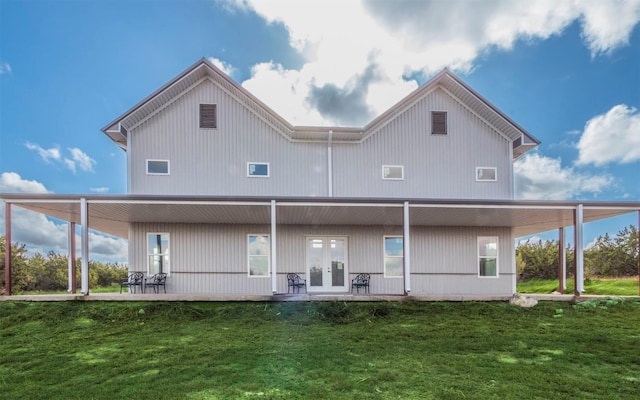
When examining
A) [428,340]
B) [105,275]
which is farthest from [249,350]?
[105,275]

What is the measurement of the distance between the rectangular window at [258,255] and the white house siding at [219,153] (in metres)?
1.61

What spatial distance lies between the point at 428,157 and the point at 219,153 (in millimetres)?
7151

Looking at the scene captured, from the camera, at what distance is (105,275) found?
24516mm

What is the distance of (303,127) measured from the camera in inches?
460

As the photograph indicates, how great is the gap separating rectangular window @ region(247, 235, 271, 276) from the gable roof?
367 centimetres

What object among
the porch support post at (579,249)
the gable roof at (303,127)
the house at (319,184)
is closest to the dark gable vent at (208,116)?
the house at (319,184)

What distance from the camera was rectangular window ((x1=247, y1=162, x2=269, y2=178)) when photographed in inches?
464

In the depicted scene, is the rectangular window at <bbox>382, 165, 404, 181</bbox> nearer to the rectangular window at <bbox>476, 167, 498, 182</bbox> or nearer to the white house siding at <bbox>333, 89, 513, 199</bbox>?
the white house siding at <bbox>333, 89, 513, 199</bbox>

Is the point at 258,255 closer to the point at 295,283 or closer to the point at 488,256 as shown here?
the point at 295,283

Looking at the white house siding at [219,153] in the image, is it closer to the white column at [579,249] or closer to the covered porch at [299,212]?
the covered porch at [299,212]

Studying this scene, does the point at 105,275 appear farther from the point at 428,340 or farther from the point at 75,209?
the point at 428,340

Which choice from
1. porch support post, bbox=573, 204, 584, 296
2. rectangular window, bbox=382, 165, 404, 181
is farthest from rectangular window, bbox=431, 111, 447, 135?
porch support post, bbox=573, 204, 584, 296

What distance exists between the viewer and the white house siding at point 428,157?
12086mm

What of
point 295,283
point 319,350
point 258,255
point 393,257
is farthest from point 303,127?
point 319,350
